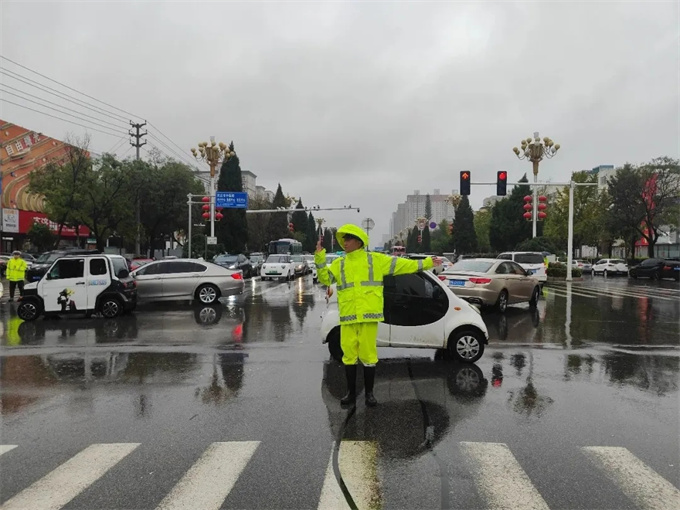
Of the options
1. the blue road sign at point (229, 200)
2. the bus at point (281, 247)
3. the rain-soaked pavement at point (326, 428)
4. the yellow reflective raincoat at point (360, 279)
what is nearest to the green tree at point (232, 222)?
the bus at point (281, 247)

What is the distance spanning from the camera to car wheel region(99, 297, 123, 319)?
1252 cm

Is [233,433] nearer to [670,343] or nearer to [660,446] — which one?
[660,446]

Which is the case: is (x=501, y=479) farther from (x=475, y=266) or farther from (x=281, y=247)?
(x=281, y=247)

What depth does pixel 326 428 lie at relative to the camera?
4.82 metres

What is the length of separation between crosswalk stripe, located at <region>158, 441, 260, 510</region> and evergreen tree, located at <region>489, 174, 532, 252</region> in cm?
5348

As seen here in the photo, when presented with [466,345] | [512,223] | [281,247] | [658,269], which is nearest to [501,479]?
[466,345]

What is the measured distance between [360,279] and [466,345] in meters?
2.84

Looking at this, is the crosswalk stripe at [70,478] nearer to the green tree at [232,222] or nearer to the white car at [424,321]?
the white car at [424,321]

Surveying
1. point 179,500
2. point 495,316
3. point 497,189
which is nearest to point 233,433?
point 179,500

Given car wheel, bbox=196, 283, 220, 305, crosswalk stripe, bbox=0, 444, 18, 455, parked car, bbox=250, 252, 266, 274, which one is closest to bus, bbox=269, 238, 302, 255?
parked car, bbox=250, 252, 266, 274

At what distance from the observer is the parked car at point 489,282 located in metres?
13.4

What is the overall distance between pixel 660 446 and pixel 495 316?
8902 mm

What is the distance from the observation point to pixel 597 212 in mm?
48406

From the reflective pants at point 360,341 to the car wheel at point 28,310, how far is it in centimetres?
1006
